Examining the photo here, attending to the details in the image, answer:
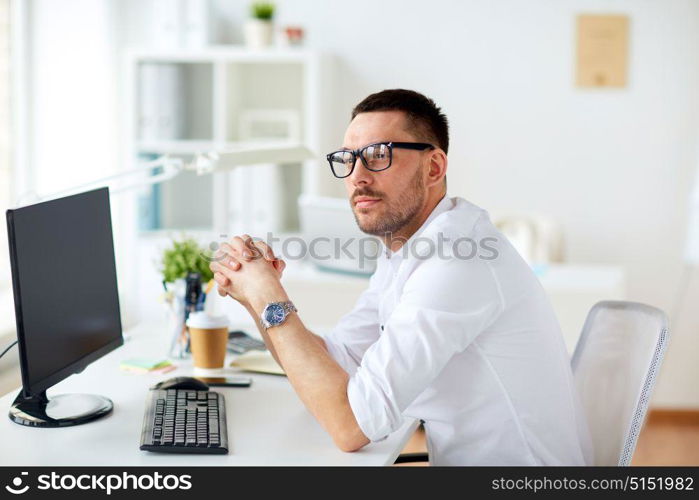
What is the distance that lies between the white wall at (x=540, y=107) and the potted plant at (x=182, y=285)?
6.48ft

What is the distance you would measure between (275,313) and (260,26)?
2.71 meters

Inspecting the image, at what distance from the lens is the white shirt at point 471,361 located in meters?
1.59

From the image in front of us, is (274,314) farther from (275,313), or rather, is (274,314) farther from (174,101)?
(174,101)

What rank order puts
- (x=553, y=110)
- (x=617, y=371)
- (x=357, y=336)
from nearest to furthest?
1. (x=617, y=371)
2. (x=357, y=336)
3. (x=553, y=110)

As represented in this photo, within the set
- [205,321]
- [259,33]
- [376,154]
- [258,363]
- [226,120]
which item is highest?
[259,33]

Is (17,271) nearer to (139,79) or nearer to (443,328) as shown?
(443,328)

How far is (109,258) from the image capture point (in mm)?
1954

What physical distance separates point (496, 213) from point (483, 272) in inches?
101

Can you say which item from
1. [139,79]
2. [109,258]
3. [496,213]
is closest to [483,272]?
[109,258]

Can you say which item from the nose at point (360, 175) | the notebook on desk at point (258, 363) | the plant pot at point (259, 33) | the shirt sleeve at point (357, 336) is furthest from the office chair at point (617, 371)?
the plant pot at point (259, 33)

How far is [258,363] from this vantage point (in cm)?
224

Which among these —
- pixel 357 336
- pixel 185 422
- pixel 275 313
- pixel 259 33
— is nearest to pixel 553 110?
pixel 259 33

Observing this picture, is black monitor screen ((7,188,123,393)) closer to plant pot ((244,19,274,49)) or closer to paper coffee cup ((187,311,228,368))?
paper coffee cup ((187,311,228,368))

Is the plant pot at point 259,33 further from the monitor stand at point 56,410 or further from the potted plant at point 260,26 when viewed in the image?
the monitor stand at point 56,410
